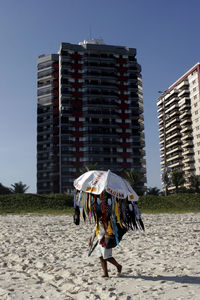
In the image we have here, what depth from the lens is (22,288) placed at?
6.52 meters

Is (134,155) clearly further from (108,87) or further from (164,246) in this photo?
(164,246)

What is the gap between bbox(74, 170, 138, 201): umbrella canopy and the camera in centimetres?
691

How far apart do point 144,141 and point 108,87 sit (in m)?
21.2

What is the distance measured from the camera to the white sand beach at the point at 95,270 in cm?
610

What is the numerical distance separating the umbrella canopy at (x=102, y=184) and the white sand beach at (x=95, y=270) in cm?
185

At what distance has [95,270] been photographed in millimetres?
7945

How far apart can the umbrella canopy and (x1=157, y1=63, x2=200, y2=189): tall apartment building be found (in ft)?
355

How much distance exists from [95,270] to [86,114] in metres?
92.8

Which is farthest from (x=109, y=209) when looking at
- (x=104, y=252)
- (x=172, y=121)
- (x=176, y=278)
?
(x=172, y=121)

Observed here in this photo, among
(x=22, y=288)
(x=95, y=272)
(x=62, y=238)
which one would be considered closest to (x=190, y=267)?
(x=95, y=272)

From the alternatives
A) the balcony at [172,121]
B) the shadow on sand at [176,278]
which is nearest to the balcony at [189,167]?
the balcony at [172,121]

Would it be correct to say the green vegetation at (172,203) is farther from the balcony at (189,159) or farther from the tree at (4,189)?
the balcony at (189,159)

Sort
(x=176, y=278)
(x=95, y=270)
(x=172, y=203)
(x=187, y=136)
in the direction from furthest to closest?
(x=187, y=136) < (x=172, y=203) < (x=95, y=270) < (x=176, y=278)

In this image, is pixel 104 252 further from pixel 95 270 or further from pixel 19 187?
pixel 19 187
